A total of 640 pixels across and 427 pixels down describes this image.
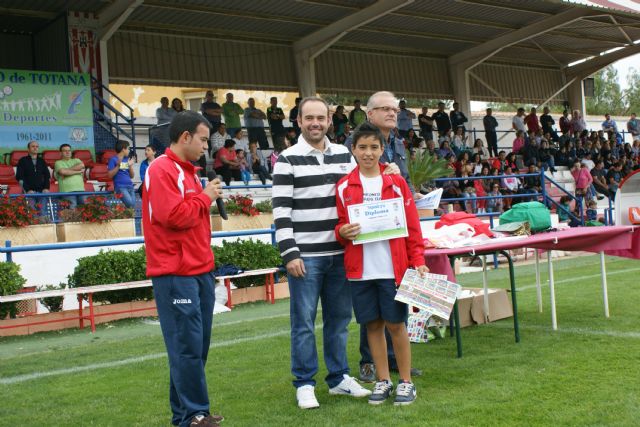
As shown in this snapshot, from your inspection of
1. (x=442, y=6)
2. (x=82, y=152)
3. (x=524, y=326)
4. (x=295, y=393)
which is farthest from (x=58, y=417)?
(x=442, y=6)

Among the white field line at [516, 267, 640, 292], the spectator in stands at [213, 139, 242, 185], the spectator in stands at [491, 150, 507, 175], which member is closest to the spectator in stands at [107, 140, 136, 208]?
the spectator in stands at [213, 139, 242, 185]

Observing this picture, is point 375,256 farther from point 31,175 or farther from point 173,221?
point 31,175

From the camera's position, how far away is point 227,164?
1898cm

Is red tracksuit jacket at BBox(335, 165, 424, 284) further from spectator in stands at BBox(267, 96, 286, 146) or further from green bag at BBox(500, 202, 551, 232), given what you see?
spectator in stands at BBox(267, 96, 286, 146)

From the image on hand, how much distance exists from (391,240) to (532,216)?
260cm

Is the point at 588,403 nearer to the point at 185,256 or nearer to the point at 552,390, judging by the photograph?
the point at 552,390

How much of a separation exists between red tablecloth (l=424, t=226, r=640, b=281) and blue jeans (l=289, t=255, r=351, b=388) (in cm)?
111

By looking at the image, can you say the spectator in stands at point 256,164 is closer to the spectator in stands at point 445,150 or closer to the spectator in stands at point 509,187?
the spectator in stands at point 445,150

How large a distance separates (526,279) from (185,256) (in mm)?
8764

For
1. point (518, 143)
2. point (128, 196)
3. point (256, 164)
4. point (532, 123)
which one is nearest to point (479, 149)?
point (518, 143)

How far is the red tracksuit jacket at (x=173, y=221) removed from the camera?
15.2 ft

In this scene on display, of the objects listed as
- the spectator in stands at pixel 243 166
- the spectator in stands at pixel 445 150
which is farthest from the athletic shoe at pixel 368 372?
the spectator in stands at pixel 445 150

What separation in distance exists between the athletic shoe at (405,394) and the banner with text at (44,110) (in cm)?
1479

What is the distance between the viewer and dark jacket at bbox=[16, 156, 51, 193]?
1617cm
